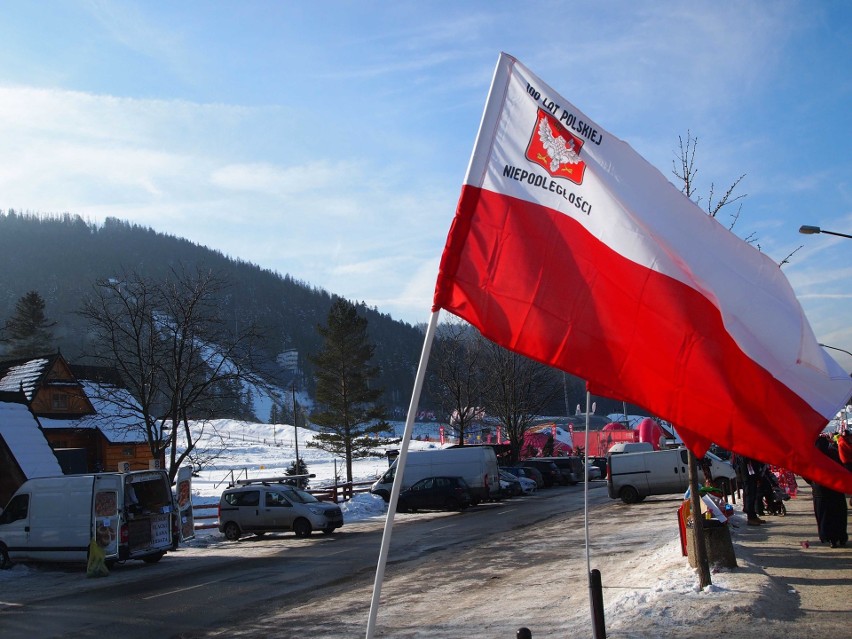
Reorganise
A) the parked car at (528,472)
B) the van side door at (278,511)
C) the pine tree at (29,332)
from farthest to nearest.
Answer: the pine tree at (29,332) < the parked car at (528,472) < the van side door at (278,511)

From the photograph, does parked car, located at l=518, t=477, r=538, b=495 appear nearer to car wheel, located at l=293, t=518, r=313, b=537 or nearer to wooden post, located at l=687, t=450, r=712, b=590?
car wheel, located at l=293, t=518, r=313, b=537

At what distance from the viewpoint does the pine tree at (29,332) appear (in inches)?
3295

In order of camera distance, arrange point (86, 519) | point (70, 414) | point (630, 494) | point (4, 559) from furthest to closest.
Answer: point (70, 414)
point (630, 494)
point (4, 559)
point (86, 519)

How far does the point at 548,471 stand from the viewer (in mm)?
48875

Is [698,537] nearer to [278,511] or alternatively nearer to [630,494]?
[278,511]

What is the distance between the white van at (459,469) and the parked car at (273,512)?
9.58 metres

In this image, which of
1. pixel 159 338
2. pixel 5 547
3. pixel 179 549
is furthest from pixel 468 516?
pixel 5 547

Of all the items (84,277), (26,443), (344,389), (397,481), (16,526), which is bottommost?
(16,526)

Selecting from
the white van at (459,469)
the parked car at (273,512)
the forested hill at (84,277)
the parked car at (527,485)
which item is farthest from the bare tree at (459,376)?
the forested hill at (84,277)

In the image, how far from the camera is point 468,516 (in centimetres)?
2903

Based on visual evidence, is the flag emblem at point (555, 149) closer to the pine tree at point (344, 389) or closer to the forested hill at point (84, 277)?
the pine tree at point (344, 389)

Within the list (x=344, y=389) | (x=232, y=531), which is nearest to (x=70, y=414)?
(x=344, y=389)

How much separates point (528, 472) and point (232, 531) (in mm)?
23199

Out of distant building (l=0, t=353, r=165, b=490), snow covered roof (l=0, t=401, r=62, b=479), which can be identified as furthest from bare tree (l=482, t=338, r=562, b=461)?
snow covered roof (l=0, t=401, r=62, b=479)
